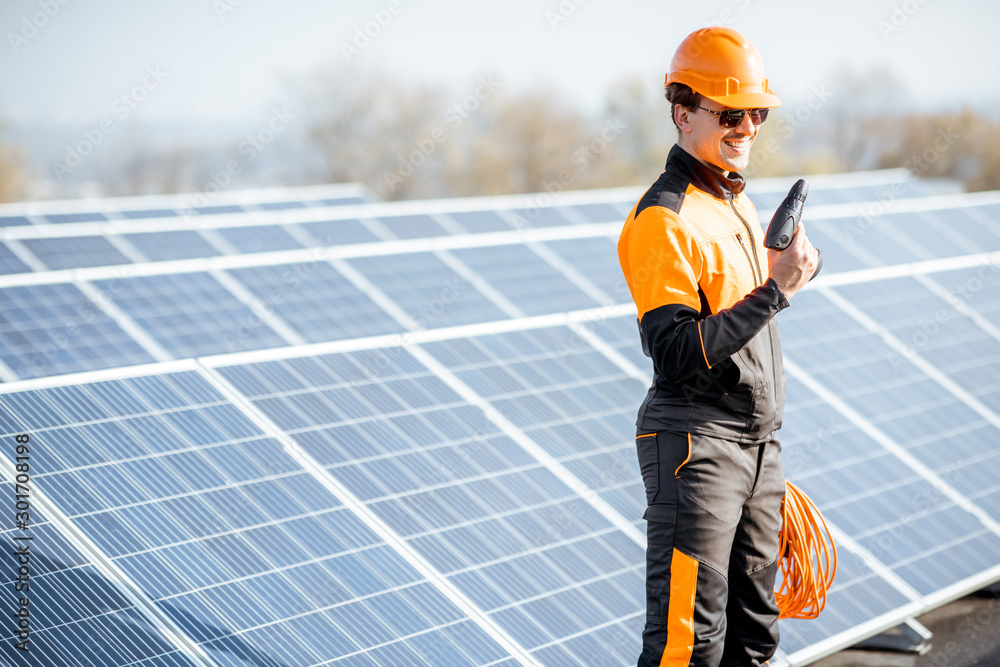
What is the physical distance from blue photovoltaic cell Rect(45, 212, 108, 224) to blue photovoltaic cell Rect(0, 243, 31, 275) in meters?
3.60

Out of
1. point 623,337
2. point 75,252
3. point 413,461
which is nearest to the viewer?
point 413,461

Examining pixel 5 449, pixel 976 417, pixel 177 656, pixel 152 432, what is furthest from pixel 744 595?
pixel 976 417

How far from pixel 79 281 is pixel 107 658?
631 centimetres

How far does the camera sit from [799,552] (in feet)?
13.7

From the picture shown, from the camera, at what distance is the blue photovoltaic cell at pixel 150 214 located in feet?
51.9

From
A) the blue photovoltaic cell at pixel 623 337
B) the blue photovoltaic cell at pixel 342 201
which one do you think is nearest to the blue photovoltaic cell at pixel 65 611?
the blue photovoltaic cell at pixel 623 337

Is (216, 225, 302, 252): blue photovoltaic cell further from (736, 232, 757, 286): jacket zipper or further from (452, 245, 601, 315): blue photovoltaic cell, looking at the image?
(736, 232, 757, 286): jacket zipper

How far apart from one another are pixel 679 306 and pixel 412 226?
995 centimetres

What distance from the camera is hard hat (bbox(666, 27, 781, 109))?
11.3ft

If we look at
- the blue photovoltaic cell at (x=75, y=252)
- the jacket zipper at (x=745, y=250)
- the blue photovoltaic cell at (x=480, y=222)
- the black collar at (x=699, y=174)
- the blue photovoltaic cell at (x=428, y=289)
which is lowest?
the blue photovoltaic cell at (x=480, y=222)

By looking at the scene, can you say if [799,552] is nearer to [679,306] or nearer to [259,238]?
[679,306]

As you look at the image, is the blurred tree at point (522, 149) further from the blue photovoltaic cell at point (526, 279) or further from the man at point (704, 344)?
the man at point (704, 344)

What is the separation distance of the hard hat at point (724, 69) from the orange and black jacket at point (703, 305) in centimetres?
27

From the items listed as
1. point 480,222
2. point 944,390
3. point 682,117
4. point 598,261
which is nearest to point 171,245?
point 480,222
